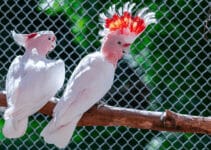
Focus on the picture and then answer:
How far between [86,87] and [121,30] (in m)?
0.16

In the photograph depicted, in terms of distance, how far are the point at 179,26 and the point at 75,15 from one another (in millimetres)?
343

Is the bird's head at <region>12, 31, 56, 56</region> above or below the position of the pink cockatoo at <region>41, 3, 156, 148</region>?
above

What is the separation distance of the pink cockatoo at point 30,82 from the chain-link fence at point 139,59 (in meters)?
0.59

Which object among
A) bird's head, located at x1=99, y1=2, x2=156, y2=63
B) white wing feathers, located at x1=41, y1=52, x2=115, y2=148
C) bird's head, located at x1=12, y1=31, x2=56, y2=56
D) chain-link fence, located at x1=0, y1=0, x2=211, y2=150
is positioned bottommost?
chain-link fence, located at x1=0, y1=0, x2=211, y2=150

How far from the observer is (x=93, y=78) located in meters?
1.57

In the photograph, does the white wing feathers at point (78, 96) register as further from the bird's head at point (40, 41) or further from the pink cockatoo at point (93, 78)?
the bird's head at point (40, 41)

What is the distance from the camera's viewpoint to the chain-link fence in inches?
89.8

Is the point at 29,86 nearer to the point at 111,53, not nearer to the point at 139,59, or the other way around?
the point at 111,53

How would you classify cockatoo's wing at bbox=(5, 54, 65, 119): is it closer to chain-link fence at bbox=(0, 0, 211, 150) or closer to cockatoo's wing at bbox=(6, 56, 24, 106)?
cockatoo's wing at bbox=(6, 56, 24, 106)

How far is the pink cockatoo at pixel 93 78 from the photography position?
1.50 m

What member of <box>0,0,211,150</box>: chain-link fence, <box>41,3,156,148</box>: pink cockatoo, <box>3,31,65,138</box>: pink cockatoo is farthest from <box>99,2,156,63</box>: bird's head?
<box>0,0,211,150</box>: chain-link fence

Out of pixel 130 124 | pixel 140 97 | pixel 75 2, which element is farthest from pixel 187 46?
pixel 130 124

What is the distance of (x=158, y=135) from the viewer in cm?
233

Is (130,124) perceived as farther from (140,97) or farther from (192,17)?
(192,17)
